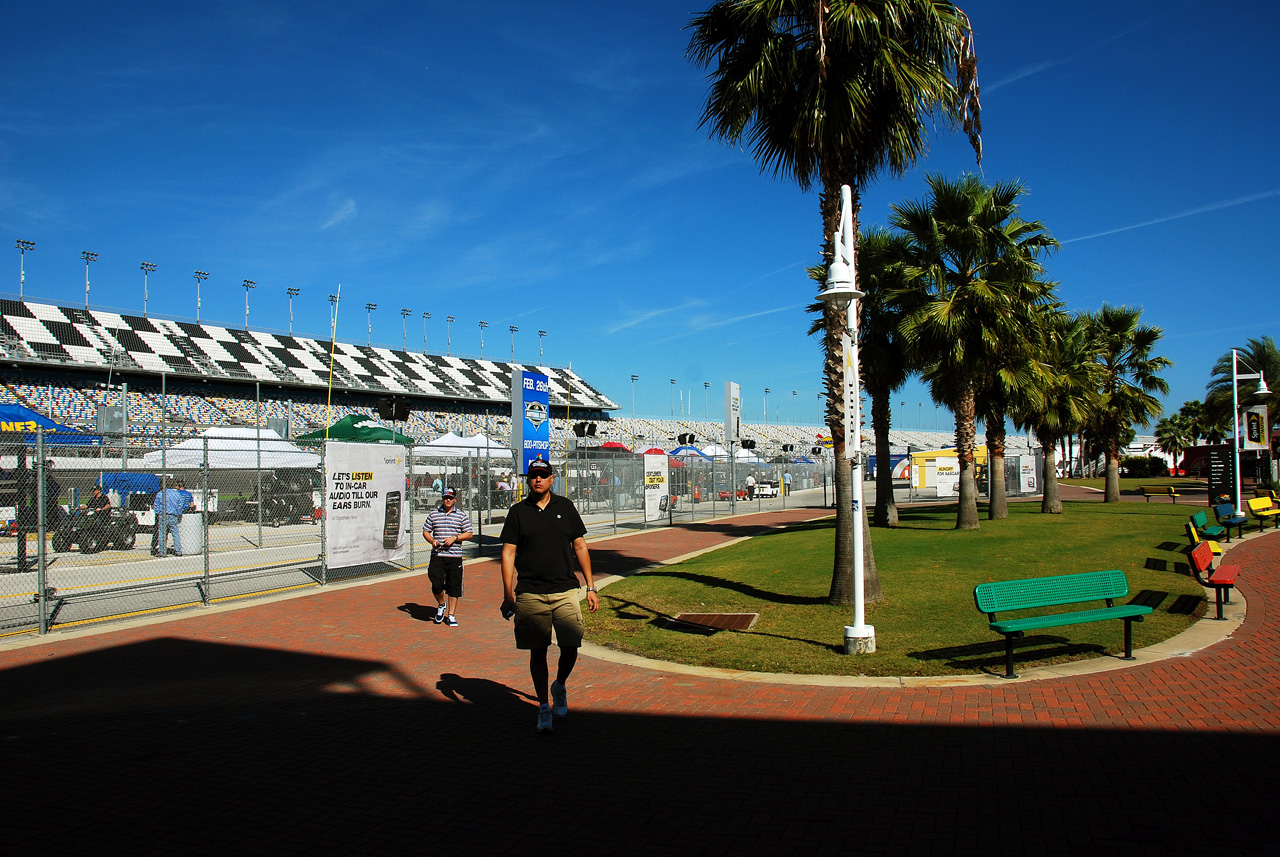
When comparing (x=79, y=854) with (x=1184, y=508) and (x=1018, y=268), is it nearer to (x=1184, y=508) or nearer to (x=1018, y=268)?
(x=1018, y=268)

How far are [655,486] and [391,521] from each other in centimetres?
1080

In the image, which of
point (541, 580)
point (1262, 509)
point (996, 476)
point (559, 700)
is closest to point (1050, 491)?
point (996, 476)

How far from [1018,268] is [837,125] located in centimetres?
1099

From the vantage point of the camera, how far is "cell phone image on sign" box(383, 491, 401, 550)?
14.8 m

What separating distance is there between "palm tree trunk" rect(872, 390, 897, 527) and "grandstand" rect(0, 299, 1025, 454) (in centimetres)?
2276

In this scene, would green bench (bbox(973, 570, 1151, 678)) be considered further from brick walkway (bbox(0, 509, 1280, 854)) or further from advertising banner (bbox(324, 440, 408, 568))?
advertising banner (bbox(324, 440, 408, 568))

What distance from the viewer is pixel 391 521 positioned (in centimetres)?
1504

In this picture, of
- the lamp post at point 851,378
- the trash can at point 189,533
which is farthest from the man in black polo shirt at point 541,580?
the trash can at point 189,533

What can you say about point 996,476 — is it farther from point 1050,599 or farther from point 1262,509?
point 1050,599

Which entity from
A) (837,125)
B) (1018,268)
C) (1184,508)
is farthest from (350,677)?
(1184,508)

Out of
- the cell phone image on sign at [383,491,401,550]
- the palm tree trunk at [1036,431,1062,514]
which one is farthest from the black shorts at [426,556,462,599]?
the palm tree trunk at [1036,431,1062,514]

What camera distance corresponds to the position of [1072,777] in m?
4.79

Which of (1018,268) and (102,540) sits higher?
(1018,268)

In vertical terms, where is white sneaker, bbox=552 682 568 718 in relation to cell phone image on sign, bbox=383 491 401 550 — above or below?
below
